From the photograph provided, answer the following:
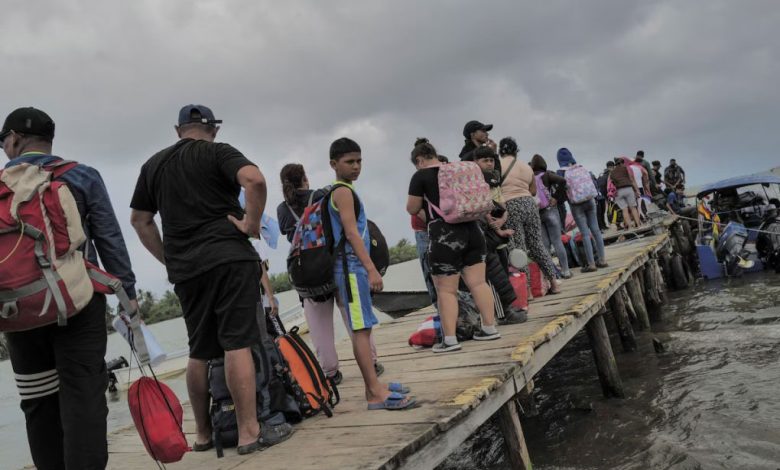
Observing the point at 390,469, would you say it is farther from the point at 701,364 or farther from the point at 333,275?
the point at 701,364

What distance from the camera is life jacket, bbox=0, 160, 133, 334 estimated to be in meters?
2.19

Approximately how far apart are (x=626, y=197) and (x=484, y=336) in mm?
10498

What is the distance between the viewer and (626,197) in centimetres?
1373

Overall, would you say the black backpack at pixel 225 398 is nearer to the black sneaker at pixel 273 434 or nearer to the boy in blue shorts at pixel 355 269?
the black sneaker at pixel 273 434

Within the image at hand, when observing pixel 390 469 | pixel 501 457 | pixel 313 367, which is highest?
pixel 313 367

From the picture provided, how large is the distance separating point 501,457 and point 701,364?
3.12 m

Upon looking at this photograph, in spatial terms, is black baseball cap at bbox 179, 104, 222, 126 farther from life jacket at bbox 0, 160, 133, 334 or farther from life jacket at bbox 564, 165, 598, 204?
life jacket at bbox 564, 165, 598, 204

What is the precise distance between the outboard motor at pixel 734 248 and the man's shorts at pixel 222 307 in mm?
12493

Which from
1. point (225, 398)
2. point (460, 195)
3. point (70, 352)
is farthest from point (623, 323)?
point (70, 352)

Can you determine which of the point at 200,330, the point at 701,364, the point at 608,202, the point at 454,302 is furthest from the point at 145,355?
the point at 608,202

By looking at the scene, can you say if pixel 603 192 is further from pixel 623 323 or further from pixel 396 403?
pixel 396 403

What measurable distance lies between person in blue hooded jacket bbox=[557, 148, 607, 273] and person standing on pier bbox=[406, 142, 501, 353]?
406 cm

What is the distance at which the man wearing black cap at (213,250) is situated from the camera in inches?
111

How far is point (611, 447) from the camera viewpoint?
469 cm
